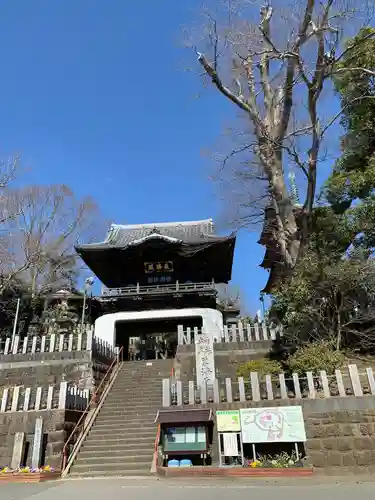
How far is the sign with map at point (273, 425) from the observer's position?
8.42 meters

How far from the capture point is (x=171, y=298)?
22.0 metres

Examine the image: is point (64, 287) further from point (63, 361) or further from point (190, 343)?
point (190, 343)

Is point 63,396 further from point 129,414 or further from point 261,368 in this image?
point 261,368

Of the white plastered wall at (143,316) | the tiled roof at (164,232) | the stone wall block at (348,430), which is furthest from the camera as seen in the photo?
the tiled roof at (164,232)

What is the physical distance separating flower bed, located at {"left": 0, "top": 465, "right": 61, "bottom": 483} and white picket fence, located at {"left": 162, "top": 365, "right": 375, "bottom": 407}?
3.07m

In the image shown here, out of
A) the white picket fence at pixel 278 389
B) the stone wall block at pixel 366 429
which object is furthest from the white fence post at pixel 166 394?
the stone wall block at pixel 366 429

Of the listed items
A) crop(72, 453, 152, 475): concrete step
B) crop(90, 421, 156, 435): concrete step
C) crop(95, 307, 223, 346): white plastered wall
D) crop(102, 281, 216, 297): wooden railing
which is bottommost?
crop(72, 453, 152, 475): concrete step

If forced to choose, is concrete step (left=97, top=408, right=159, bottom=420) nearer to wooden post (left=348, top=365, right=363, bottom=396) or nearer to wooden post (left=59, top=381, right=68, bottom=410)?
wooden post (left=59, top=381, right=68, bottom=410)

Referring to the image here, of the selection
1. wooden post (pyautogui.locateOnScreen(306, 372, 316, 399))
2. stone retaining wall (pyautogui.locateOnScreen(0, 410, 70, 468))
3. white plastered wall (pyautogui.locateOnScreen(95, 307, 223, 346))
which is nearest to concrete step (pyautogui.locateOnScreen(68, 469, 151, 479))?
stone retaining wall (pyautogui.locateOnScreen(0, 410, 70, 468))

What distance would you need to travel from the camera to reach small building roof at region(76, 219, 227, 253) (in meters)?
22.5

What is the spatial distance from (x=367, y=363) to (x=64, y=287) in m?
21.7

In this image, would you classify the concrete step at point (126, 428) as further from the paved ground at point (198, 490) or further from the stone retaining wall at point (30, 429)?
the paved ground at point (198, 490)

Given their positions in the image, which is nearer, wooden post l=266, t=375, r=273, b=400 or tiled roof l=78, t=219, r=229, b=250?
wooden post l=266, t=375, r=273, b=400

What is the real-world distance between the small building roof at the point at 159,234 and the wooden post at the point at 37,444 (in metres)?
13.1
